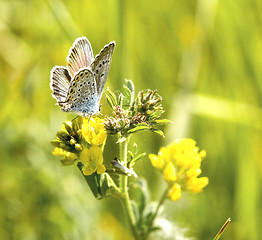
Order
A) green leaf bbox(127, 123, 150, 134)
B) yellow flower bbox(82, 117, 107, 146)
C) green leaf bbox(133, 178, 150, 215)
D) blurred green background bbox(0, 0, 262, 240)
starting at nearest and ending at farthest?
1. green leaf bbox(127, 123, 150, 134)
2. yellow flower bbox(82, 117, 107, 146)
3. green leaf bbox(133, 178, 150, 215)
4. blurred green background bbox(0, 0, 262, 240)

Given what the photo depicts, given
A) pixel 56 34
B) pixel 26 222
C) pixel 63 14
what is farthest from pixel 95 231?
pixel 56 34

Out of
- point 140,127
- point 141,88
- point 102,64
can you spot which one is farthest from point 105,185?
point 141,88

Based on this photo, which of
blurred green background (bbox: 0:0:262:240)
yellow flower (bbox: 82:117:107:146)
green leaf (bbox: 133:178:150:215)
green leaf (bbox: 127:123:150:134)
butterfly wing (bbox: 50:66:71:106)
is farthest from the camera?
blurred green background (bbox: 0:0:262:240)

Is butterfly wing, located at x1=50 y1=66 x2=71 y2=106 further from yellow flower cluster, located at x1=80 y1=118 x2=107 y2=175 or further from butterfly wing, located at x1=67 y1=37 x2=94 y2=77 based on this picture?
yellow flower cluster, located at x1=80 y1=118 x2=107 y2=175

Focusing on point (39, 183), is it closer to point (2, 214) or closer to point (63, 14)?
point (2, 214)

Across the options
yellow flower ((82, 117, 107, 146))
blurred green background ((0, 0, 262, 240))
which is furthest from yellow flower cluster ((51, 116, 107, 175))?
blurred green background ((0, 0, 262, 240))

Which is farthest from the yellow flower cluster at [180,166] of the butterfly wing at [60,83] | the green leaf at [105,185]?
the butterfly wing at [60,83]
